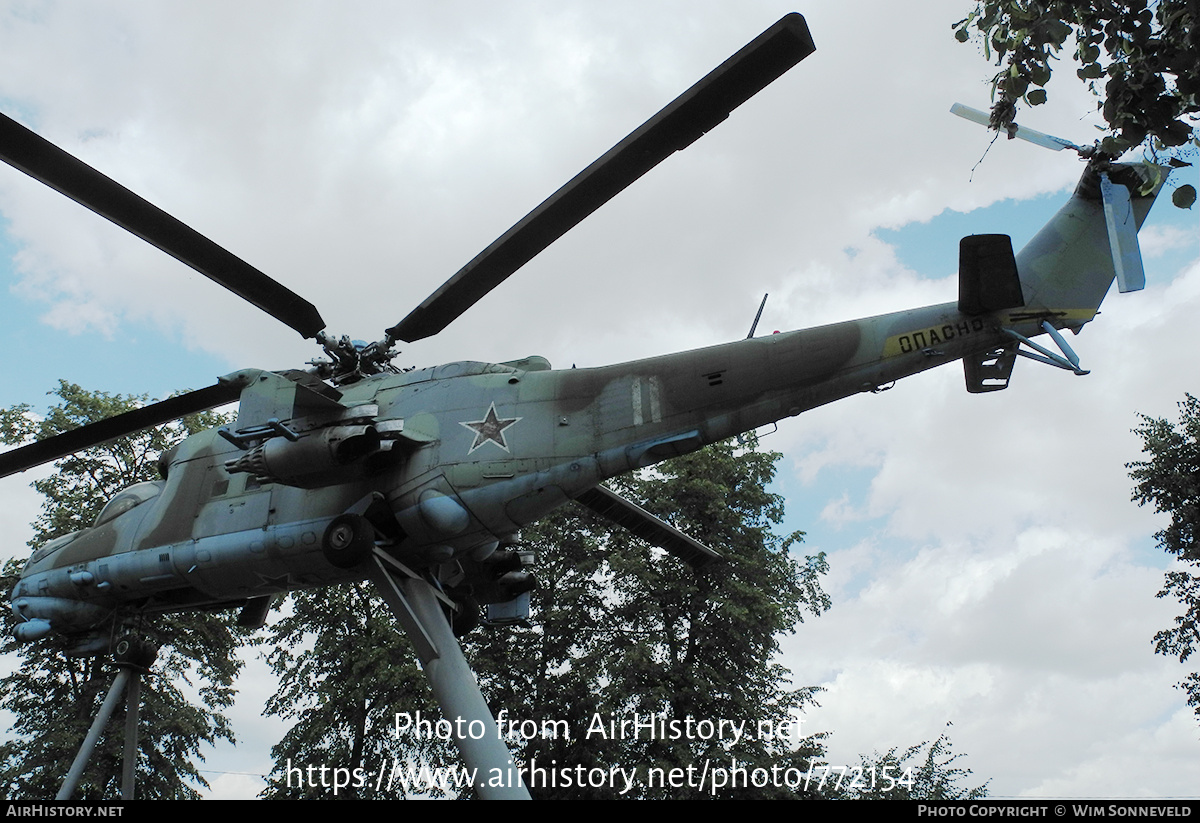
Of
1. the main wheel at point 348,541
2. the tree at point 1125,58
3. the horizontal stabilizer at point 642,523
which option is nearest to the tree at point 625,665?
the horizontal stabilizer at point 642,523

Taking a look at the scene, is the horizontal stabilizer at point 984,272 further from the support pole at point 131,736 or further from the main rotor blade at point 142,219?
the support pole at point 131,736

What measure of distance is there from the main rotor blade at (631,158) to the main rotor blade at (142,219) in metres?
1.55

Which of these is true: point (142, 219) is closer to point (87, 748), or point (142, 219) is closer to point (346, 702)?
point (87, 748)

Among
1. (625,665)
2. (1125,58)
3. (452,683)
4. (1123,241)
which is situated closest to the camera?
(1125,58)

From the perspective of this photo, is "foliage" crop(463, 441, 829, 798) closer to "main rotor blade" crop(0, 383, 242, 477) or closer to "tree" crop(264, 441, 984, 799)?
"tree" crop(264, 441, 984, 799)

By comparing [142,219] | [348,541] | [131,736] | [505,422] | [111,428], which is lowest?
[131,736]

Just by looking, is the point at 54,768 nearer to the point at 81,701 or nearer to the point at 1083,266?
the point at 81,701

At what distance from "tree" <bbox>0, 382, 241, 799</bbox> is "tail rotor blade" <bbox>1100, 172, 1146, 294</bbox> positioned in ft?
63.5

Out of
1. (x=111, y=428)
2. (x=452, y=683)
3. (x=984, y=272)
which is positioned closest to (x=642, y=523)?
(x=452, y=683)

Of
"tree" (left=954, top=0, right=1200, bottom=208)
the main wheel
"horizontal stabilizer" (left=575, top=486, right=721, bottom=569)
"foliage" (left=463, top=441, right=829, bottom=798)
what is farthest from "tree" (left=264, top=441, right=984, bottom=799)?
"tree" (left=954, top=0, right=1200, bottom=208)

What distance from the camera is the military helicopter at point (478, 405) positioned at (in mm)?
9000

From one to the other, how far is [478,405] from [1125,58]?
6528 mm

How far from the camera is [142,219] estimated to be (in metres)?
8.82

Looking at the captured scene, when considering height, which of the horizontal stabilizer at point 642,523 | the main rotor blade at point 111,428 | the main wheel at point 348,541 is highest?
the main rotor blade at point 111,428
